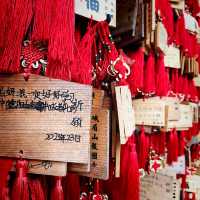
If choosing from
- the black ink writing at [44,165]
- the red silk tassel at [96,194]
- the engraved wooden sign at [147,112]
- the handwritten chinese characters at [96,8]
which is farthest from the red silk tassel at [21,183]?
the engraved wooden sign at [147,112]

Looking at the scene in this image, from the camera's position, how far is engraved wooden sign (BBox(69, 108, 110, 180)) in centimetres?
74

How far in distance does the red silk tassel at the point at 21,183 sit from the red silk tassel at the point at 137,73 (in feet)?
1.95

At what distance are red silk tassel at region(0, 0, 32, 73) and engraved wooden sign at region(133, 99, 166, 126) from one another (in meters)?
0.71

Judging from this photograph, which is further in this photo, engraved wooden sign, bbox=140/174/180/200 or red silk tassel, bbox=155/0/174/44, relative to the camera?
red silk tassel, bbox=155/0/174/44

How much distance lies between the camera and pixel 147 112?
130cm

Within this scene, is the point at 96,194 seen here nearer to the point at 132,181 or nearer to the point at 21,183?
the point at 132,181

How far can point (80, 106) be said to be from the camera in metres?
0.67

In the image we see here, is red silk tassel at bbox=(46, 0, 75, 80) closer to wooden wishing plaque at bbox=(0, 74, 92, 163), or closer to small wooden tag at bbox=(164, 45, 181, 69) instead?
wooden wishing plaque at bbox=(0, 74, 92, 163)

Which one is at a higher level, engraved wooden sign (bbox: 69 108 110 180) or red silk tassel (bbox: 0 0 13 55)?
red silk tassel (bbox: 0 0 13 55)

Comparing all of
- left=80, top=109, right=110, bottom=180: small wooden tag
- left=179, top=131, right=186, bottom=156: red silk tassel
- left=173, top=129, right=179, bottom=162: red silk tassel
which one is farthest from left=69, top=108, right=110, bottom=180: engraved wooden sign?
left=179, top=131, right=186, bottom=156: red silk tassel

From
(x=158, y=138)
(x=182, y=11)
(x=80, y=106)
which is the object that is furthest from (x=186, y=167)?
(x=80, y=106)

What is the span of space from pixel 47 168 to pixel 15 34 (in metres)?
0.28

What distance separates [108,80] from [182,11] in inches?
39.2

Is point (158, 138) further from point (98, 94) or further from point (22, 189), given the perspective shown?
point (22, 189)
